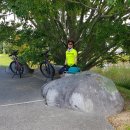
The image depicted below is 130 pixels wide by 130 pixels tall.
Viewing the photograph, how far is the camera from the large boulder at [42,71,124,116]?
9258mm

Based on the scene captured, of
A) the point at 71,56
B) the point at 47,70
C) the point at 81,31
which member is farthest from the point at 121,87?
the point at 71,56

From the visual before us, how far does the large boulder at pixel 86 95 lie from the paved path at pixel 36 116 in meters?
0.24

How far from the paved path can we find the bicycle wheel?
8.26 ft

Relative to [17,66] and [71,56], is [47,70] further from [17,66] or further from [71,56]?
[71,56]

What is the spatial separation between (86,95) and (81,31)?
592 centimetres

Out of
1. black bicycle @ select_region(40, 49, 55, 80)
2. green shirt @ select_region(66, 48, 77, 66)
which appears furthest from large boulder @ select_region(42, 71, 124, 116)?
black bicycle @ select_region(40, 49, 55, 80)

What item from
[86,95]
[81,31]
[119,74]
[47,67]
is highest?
[81,31]

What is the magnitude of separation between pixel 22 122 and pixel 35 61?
625 centimetres

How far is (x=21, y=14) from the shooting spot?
956 centimetres

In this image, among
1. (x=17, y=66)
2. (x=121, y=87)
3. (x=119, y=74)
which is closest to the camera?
(x=121, y=87)

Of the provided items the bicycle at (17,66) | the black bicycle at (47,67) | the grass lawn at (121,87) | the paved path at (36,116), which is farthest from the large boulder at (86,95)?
the bicycle at (17,66)

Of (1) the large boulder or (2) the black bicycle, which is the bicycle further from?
(1) the large boulder

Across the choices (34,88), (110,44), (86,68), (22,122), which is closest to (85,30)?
(110,44)

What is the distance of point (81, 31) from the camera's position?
1493 cm
